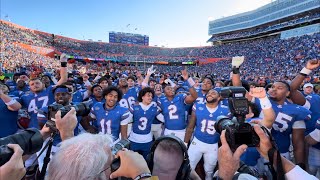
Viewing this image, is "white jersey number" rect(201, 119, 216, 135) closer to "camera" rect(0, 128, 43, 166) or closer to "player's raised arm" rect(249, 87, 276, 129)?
"player's raised arm" rect(249, 87, 276, 129)

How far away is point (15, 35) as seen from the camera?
125ft

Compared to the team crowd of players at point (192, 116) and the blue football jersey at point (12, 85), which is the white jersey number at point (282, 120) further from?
the blue football jersey at point (12, 85)

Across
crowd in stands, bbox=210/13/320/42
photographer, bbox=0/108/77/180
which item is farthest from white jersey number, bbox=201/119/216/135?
crowd in stands, bbox=210/13/320/42

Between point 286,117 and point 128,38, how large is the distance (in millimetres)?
69327

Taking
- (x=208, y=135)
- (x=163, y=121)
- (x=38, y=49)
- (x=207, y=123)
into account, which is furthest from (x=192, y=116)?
(x=38, y=49)

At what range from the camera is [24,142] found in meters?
1.36

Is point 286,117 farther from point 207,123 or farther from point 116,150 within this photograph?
point 116,150

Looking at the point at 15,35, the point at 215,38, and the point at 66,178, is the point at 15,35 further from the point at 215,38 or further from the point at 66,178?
the point at 215,38

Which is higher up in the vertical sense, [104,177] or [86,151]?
[86,151]

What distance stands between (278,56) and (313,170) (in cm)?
3733

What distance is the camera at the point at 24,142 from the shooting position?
1.18 meters

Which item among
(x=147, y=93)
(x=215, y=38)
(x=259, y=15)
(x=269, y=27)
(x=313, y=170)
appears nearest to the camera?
(x=313, y=170)

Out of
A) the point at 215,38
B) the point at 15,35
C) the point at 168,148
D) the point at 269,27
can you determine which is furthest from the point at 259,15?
the point at 168,148

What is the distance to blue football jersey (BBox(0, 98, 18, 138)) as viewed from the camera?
14.5ft
